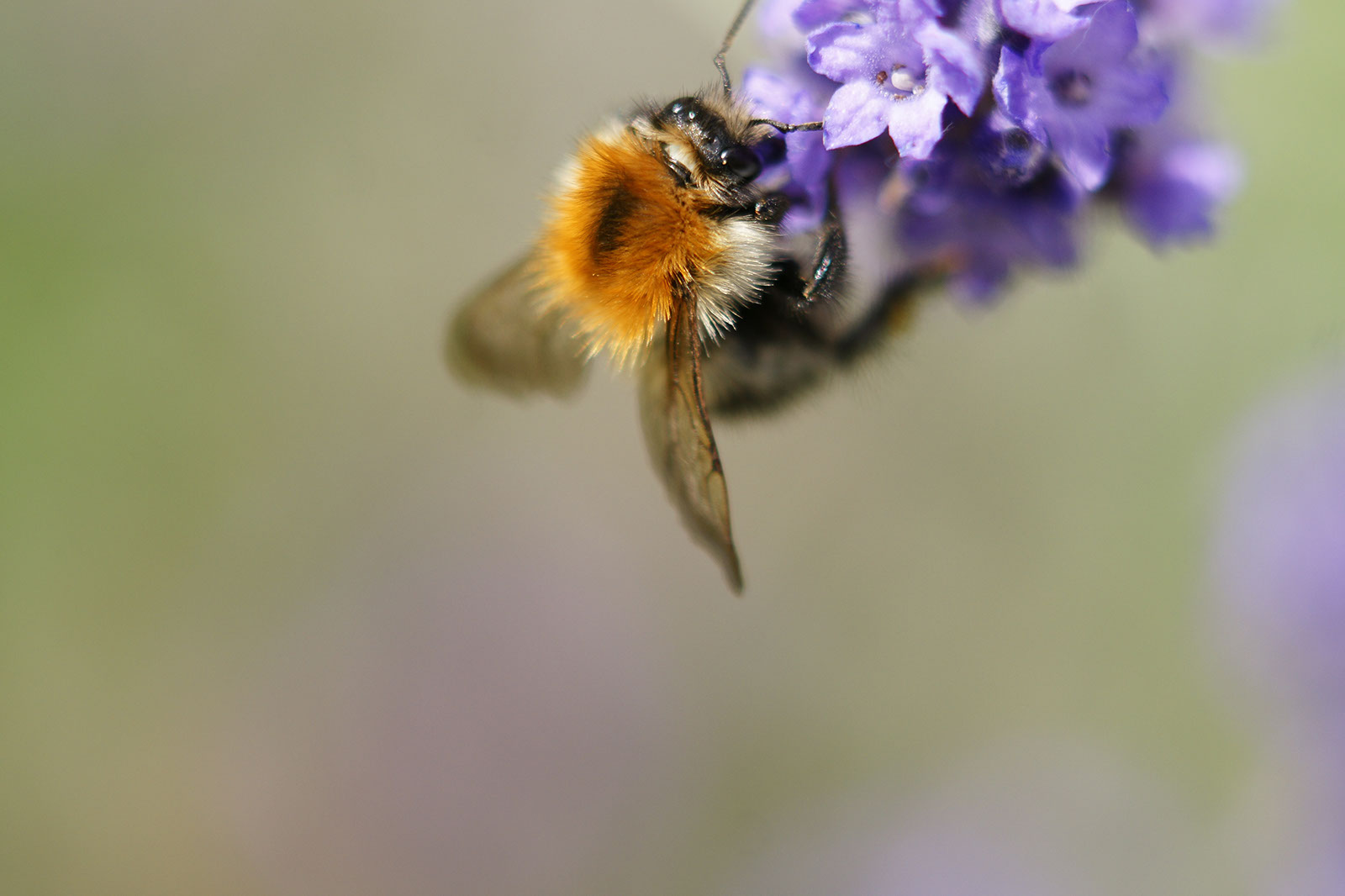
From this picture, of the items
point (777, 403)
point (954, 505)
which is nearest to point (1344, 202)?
point (954, 505)

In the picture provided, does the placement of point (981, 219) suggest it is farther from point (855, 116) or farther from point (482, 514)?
point (482, 514)

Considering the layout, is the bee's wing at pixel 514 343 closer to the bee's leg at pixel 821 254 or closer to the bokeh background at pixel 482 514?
the bee's leg at pixel 821 254

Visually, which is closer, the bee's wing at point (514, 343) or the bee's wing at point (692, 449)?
the bee's wing at point (692, 449)

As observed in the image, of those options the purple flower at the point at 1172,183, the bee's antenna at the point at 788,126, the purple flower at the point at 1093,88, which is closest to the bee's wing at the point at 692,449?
the bee's antenna at the point at 788,126

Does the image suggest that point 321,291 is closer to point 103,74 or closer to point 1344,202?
point 103,74

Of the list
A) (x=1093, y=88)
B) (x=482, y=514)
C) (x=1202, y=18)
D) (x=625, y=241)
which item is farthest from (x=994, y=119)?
(x=482, y=514)

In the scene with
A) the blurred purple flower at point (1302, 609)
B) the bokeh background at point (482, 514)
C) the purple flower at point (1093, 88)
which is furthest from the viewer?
the bokeh background at point (482, 514)
